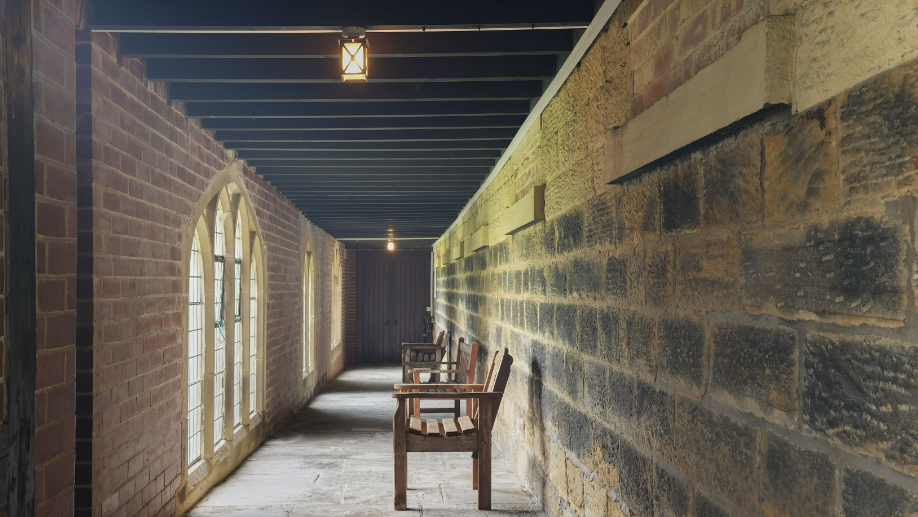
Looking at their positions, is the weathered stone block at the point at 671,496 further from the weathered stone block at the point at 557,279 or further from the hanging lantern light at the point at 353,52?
the hanging lantern light at the point at 353,52

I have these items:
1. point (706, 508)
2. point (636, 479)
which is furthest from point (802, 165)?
point (636, 479)

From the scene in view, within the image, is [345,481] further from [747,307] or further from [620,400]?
[747,307]

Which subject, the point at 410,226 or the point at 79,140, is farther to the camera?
the point at 410,226

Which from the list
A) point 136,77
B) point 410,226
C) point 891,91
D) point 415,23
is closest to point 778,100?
point 891,91

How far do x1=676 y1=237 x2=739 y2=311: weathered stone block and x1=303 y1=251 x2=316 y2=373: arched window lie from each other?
7.97m

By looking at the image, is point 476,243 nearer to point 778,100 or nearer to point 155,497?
point 155,497

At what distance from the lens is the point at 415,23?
106 inches

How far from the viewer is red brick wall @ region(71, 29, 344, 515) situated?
9.05 feet

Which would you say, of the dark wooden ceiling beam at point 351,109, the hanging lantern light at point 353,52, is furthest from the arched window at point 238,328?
the hanging lantern light at point 353,52

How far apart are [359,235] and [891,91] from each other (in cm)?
1173

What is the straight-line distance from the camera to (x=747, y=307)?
1.51 meters

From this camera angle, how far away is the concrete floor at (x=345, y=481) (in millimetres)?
3977

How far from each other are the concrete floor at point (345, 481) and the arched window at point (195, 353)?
0.36 meters

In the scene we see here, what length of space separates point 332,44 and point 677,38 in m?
1.69
